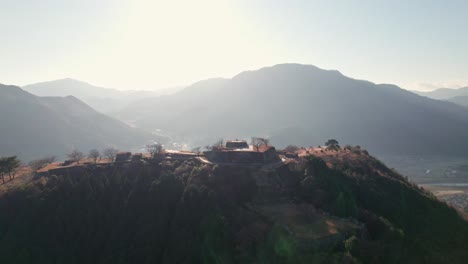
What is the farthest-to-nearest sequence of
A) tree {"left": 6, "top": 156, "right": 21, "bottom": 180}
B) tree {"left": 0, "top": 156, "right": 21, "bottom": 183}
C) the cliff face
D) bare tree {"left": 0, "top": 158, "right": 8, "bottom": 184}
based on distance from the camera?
tree {"left": 6, "top": 156, "right": 21, "bottom": 180}, tree {"left": 0, "top": 156, "right": 21, "bottom": 183}, bare tree {"left": 0, "top": 158, "right": 8, "bottom": 184}, the cliff face

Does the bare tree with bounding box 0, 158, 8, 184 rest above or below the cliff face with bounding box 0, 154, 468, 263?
above

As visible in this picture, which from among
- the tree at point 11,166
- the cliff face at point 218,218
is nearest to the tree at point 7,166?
the tree at point 11,166

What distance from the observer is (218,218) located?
168 ft

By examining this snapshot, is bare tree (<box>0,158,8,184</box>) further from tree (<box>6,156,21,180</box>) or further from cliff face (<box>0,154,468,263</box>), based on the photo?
cliff face (<box>0,154,468,263</box>)

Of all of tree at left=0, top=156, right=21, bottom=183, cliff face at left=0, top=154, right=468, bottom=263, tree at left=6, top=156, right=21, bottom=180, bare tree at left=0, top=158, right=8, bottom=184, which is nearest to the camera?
cliff face at left=0, top=154, right=468, bottom=263

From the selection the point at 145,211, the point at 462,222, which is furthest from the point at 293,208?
the point at 462,222

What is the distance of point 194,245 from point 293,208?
54.7 feet

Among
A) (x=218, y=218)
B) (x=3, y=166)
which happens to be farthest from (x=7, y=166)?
(x=218, y=218)

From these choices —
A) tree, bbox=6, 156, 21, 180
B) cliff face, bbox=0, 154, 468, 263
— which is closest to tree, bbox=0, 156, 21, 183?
tree, bbox=6, 156, 21, 180

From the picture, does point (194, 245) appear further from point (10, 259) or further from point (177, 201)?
point (10, 259)

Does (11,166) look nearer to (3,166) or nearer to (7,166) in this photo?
(7,166)

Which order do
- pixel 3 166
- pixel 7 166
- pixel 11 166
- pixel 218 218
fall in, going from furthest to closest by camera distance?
pixel 11 166, pixel 7 166, pixel 3 166, pixel 218 218

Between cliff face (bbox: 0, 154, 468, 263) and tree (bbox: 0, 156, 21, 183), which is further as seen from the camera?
tree (bbox: 0, 156, 21, 183)

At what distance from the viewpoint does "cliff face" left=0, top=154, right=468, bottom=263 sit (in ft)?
151
